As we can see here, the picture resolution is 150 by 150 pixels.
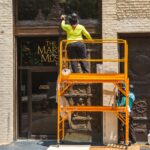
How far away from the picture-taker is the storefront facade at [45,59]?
16766mm

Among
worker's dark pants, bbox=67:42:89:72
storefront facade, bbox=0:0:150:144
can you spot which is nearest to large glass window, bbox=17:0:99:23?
storefront facade, bbox=0:0:150:144

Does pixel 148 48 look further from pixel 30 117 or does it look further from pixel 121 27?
pixel 30 117

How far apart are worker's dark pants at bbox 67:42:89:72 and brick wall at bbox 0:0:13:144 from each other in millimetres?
1921

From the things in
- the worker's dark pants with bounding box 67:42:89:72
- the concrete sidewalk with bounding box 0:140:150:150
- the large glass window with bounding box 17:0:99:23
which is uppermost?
the large glass window with bounding box 17:0:99:23

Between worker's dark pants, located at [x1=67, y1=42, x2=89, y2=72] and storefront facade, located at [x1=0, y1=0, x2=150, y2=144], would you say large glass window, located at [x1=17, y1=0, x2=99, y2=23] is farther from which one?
worker's dark pants, located at [x1=67, y1=42, x2=89, y2=72]

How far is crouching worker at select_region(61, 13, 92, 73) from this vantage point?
53.2ft

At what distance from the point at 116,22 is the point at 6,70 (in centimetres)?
354

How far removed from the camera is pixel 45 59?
17.4m

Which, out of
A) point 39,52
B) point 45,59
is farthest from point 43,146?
point 39,52

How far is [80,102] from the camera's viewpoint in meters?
17.1

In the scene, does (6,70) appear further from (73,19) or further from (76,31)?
(73,19)

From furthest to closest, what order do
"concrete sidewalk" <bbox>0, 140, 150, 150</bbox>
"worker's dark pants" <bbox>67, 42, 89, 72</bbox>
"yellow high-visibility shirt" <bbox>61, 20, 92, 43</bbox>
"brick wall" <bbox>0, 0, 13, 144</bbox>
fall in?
"brick wall" <bbox>0, 0, 13, 144</bbox> → "yellow high-visibility shirt" <bbox>61, 20, 92, 43</bbox> → "worker's dark pants" <bbox>67, 42, 89, 72</bbox> → "concrete sidewalk" <bbox>0, 140, 150, 150</bbox>

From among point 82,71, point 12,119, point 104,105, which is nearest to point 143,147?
point 104,105

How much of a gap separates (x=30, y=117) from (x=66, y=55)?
2498 mm
